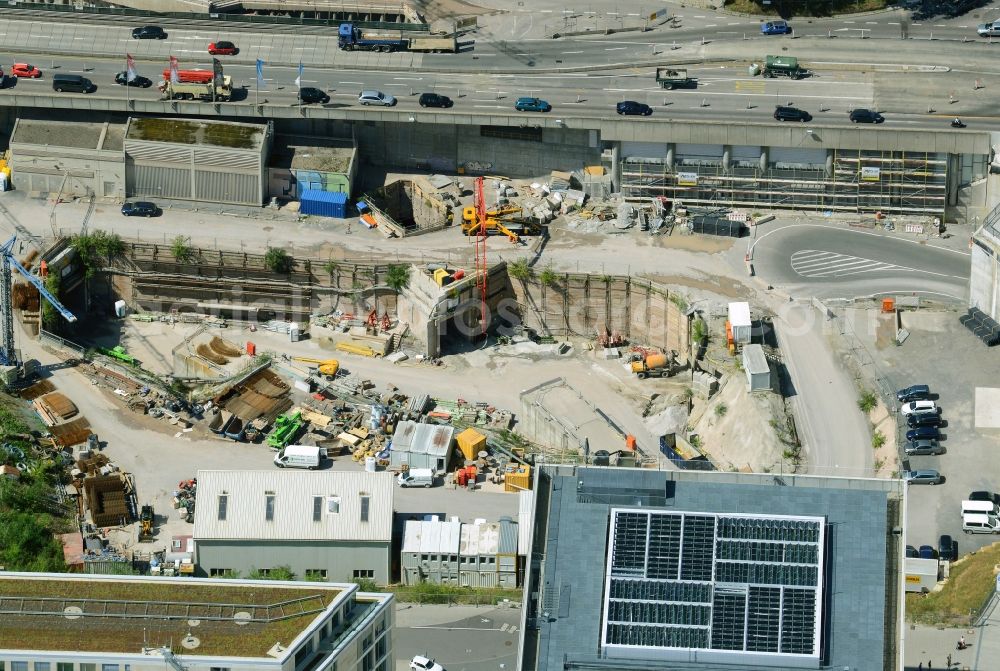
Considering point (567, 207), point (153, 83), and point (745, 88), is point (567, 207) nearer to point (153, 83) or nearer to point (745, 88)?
point (745, 88)

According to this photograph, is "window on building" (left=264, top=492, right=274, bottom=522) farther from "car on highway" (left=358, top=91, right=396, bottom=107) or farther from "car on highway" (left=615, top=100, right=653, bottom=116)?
"car on highway" (left=615, top=100, right=653, bottom=116)

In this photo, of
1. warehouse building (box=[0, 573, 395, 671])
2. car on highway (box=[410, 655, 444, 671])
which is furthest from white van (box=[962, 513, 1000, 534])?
warehouse building (box=[0, 573, 395, 671])

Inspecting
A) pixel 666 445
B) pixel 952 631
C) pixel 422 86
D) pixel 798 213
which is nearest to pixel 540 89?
pixel 422 86

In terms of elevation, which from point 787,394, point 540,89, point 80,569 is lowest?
point 80,569

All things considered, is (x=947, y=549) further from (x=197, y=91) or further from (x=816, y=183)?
(x=197, y=91)

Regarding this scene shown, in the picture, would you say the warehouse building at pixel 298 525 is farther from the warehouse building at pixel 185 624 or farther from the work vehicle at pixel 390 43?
the work vehicle at pixel 390 43
